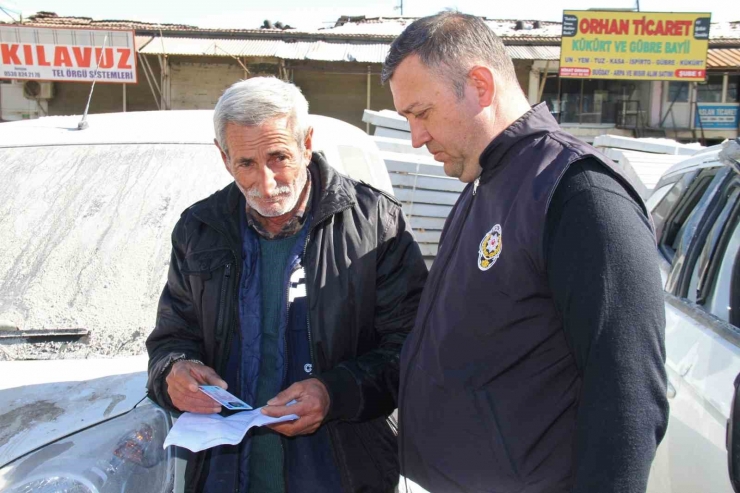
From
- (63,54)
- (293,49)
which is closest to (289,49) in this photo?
(293,49)

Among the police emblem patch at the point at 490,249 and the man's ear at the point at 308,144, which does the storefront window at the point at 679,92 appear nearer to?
the man's ear at the point at 308,144

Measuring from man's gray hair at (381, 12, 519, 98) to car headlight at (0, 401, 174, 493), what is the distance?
1112mm

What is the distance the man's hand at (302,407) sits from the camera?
1.59m

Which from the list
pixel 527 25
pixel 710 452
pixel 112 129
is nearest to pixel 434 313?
pixel 710 452

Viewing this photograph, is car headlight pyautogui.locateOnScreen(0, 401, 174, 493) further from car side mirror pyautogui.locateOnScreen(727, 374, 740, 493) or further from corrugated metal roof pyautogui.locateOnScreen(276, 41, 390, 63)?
corrugated metal roof pyautogui.locateOnScreen(276, 41, 390, 63)

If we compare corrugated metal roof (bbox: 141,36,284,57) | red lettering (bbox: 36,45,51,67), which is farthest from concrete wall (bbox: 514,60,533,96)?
red lettering (bbox: 36,45,51,67)

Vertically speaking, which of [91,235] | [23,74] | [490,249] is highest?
[23,74]

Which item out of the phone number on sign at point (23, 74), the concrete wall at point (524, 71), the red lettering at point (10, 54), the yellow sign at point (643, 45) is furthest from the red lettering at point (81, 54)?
the yellow sign at point (643, 45)

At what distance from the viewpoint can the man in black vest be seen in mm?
1059

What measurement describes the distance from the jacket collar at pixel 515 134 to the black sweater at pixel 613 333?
0.26 meters

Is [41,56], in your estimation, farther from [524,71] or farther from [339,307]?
[339,307]

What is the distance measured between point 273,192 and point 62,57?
57.3ft

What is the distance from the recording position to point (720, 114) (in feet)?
65.5

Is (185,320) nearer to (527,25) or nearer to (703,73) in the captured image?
(703,73)
